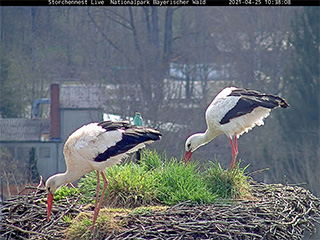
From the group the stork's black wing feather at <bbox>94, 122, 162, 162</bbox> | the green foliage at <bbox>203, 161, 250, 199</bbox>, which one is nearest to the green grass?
the green foliage at <bbox>203, 161, 250, 199</bbox>

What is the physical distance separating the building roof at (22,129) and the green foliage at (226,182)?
40.7 ft

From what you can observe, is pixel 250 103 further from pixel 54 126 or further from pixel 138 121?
pixel 54 126

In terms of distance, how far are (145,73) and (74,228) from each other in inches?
607

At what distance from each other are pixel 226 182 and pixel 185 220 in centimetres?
108

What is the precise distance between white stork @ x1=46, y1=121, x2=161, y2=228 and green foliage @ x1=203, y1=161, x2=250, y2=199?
3.36ft

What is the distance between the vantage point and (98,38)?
25078 millimetres

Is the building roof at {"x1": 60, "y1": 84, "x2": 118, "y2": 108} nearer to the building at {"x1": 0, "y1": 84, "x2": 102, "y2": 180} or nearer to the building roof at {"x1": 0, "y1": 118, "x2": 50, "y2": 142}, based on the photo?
the building at {"x1": 0, "y1": 84, "x2": 102, "y2": 180}

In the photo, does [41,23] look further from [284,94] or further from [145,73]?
[284,94]

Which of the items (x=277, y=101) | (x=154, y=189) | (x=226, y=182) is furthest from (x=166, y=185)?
(x=277, y=101)

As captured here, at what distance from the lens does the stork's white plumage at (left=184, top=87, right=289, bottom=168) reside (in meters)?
6.73

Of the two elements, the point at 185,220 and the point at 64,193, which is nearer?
the point at 185,220

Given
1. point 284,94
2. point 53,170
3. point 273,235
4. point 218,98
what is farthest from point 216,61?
point 273,235

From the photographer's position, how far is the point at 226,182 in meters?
6.42

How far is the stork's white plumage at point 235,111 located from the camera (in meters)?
6.73
